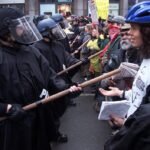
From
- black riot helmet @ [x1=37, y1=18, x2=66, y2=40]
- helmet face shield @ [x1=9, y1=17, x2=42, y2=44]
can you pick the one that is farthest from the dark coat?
black riot helmet @ [x1=37, y1=18, x2=66, y2=40]

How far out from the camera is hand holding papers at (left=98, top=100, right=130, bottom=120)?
3439mm

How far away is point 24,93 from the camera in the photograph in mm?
4086

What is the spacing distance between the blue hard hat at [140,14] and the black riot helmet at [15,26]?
5.07ft

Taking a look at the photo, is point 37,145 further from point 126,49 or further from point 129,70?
point 126,49

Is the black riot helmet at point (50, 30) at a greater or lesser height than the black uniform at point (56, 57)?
greater

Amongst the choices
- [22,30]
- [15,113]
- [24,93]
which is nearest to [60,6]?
[22,30]

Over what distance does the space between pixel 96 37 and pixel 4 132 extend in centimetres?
642

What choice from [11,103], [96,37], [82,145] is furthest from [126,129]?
[96,37]

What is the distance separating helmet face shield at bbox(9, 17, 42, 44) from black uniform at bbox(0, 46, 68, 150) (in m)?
0.10

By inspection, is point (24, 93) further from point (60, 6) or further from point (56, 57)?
point (60, 6)

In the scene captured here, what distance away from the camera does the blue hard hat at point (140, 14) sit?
9.07 ft

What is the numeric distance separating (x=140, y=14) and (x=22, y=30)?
5.67ft

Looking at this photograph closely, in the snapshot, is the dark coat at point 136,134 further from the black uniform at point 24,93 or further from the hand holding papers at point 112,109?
the black uniform at point 24,93

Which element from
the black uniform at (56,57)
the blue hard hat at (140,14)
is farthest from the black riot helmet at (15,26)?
the black uniform at (56,57)
